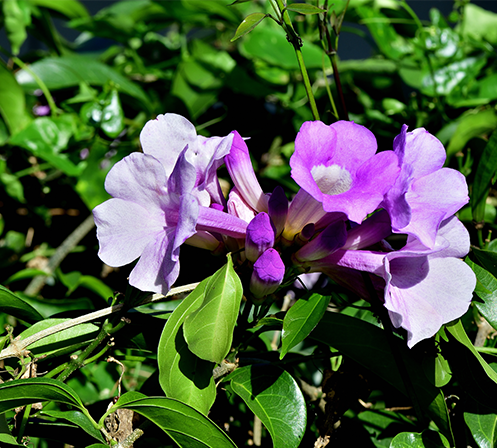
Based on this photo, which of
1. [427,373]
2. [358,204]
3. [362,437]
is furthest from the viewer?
[362,437]

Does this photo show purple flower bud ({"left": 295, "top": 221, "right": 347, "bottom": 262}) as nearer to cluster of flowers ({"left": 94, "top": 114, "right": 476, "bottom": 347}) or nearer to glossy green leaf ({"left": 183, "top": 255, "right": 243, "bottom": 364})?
cluster of flowers ({"left": 94, "top": 114, "right": 476, "bottom": 347})

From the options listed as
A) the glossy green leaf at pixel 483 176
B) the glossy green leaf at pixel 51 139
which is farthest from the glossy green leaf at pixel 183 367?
the glossy green leaf at pixel 51 139

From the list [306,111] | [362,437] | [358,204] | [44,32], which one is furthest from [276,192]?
[44,32]

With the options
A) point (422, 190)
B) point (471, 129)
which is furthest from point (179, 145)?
point (471, 129)

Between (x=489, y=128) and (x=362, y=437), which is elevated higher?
(x=489, y=128)

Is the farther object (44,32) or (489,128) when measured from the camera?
(44,32)

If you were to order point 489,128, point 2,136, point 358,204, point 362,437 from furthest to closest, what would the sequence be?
point 2,136 → point 489,128 → point 362,437 → point 358,204

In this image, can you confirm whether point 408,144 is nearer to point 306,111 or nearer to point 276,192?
point 276,192
